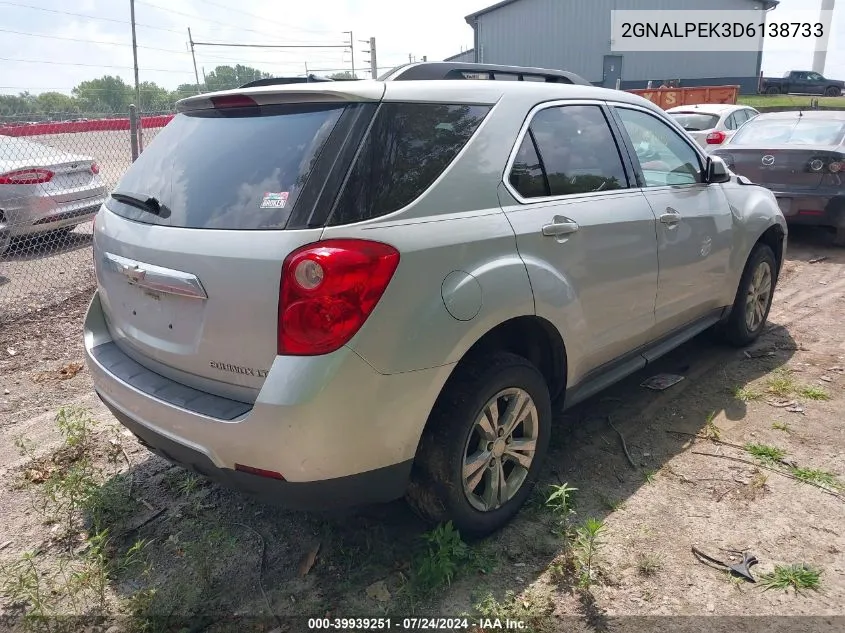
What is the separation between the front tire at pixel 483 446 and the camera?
2.46 meters

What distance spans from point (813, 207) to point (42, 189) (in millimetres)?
8601

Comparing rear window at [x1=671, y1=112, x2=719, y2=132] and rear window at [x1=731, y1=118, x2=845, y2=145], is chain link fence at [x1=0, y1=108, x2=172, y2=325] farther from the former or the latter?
rear window at [x1=671, y1=112, x2=719, y2=132]

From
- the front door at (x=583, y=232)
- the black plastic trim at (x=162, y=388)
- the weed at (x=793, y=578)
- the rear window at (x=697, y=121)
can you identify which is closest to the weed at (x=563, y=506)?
the front door at (x=583, y=232)

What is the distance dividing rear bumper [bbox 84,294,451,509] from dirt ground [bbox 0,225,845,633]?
0.45 m

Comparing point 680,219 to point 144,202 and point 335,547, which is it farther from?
point 144,202

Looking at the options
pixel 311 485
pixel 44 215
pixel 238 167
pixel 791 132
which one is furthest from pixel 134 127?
pixel 791 132

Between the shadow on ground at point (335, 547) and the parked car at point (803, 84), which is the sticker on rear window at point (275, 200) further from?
the parked car at point (803, 84)

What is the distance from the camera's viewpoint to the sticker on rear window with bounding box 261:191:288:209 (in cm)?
223

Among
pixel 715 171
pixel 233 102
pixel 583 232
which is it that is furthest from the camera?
pixel 715 171

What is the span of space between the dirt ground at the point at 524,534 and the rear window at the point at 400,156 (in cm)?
129

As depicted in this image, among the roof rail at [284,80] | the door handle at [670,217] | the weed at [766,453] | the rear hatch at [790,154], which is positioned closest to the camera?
the roof rail at [284,80]

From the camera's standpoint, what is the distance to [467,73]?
312 cm

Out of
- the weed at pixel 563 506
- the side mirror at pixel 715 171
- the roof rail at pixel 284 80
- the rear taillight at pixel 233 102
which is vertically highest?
the roof rail at pixel 284 80

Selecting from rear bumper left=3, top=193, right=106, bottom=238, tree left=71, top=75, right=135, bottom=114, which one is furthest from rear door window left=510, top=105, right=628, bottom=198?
tree left=71, top=75, right=135, bottom=114
